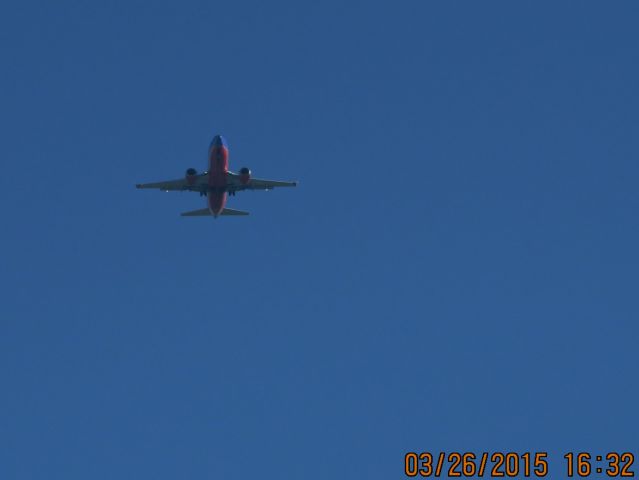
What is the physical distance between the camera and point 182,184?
116875 millimetres

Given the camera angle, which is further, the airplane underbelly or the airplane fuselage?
the airplane underbelly

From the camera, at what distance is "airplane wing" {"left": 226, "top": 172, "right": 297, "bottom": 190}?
4505 inches

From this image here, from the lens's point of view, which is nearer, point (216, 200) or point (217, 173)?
point (217, 173)

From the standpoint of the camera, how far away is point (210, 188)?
11544cm

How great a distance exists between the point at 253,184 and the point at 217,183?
10.0 feet

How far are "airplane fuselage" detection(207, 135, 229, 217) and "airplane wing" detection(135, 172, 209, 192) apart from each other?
0.68 m

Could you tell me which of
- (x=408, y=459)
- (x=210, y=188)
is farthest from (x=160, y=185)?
(x=408, y=459)

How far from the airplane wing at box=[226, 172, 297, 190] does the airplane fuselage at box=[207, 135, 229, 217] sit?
23.6 inches

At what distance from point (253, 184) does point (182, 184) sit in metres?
6.18

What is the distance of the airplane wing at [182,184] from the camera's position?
115 meters

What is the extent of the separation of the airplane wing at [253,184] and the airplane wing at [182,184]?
2056 millimetres

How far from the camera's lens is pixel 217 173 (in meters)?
114

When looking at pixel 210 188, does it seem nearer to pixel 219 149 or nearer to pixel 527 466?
pixel 219 149

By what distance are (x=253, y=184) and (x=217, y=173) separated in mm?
3575
